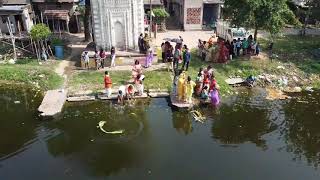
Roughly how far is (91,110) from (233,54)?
10.9 metres

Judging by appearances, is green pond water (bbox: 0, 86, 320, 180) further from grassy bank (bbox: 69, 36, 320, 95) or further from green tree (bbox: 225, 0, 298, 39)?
green tree (bbox: 225, 0, 298, 39)

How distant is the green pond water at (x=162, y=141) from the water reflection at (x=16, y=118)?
0.04 metres

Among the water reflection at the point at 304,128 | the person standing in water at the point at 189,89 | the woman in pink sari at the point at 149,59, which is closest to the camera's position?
the water reflection at the point at 304,128

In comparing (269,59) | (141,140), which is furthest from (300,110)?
(141,140)

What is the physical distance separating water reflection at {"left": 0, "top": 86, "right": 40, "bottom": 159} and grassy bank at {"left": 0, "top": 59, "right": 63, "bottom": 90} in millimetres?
654

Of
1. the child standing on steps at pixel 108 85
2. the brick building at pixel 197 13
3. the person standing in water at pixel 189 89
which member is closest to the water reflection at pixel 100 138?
the child standing on steps at pixel 108 85

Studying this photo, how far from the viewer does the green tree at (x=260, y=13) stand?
77.0ft

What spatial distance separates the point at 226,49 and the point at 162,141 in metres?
10.2

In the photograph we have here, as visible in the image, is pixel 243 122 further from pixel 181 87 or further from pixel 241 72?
pixel 241 72

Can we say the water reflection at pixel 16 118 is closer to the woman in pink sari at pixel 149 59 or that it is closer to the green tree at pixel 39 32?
the green tree at pixel 39 32

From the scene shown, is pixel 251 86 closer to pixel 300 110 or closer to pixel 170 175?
pixel 300 110

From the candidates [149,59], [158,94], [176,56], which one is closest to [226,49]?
[176,56]

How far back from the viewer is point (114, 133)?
55.6 ft

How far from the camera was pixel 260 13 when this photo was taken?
78.7 feet
